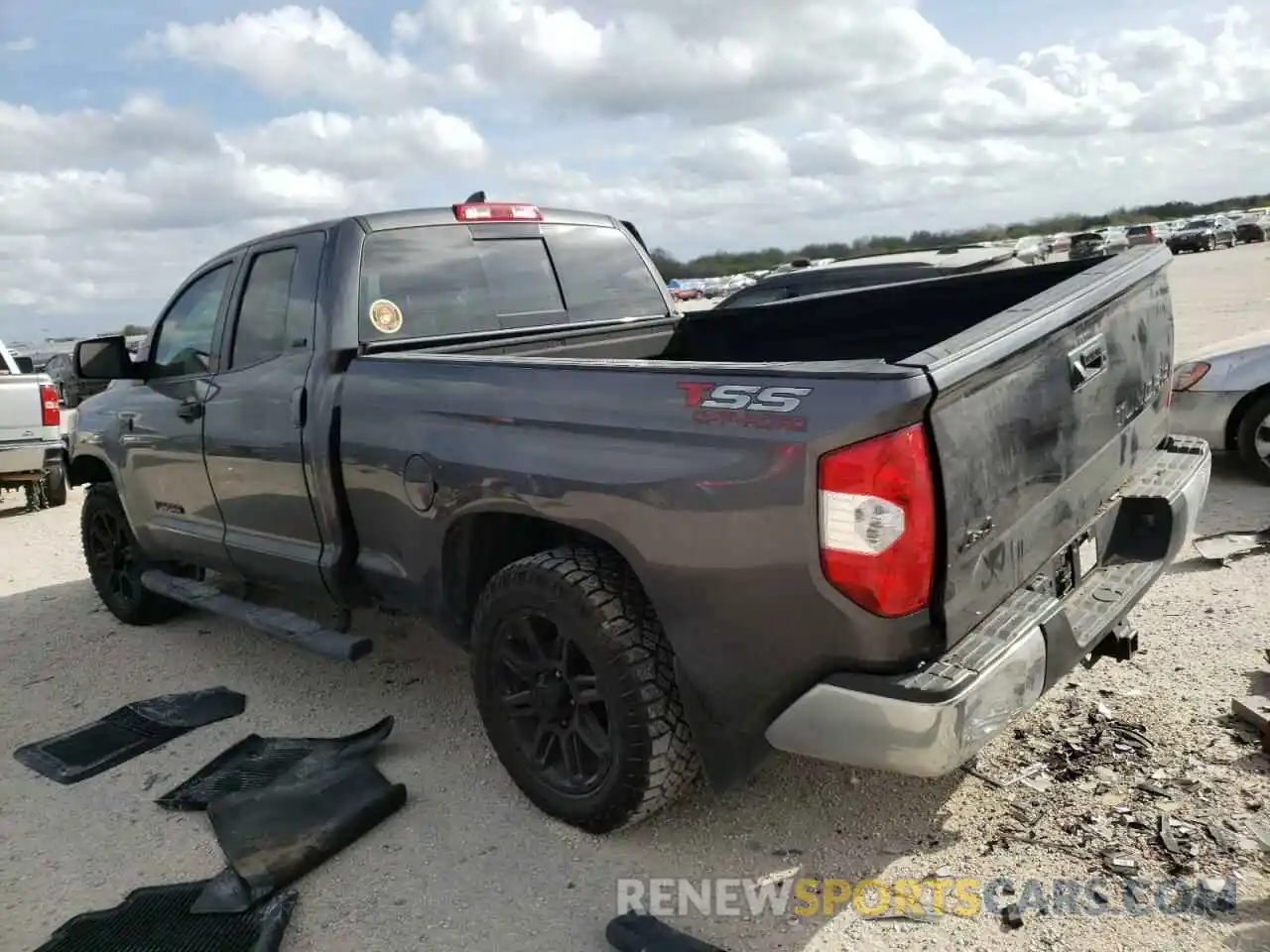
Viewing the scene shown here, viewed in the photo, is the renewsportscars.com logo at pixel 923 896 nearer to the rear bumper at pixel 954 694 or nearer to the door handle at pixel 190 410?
the rear bumper at pixel 954 694

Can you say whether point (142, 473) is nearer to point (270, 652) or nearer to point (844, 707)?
point (270, 652)

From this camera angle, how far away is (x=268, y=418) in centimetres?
411

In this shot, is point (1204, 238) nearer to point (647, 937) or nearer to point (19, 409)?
point (19, 409)

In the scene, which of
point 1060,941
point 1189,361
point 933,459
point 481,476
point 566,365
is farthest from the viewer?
point 1189,361

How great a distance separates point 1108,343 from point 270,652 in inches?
168

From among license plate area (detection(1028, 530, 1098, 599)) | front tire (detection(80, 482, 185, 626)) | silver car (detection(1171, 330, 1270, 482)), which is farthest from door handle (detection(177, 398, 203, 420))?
silver car (detection(1171, 330, 1270, 482))

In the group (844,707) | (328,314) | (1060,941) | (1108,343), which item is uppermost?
(328,314)

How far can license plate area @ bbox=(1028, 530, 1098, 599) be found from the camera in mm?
2836

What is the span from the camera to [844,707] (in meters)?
2.42

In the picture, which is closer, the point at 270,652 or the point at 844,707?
the point at 844,707

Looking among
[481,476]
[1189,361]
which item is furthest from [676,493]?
[1189,361]

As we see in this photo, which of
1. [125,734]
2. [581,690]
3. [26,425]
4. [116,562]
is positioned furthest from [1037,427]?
[26,425]

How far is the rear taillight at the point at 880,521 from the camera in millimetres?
2309

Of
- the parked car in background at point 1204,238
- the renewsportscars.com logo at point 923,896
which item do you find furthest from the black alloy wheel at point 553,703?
the parked car in background at point 1204,238
